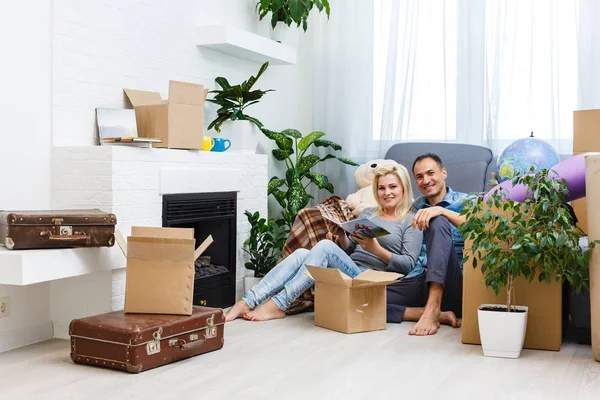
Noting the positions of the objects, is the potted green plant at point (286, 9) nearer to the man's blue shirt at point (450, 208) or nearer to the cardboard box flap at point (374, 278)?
the man's blue shirt at point (450, 208)

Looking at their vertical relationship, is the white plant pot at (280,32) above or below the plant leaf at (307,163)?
above

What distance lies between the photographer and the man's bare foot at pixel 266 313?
12.9ft

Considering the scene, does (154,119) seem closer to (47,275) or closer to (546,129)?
(47,275)

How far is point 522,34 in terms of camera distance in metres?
5.00

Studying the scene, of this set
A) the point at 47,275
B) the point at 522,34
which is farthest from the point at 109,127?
the point at 522,34

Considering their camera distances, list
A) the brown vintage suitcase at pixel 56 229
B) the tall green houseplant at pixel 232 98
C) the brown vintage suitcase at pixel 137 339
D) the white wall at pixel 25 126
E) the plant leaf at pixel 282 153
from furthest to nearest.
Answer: the plant leaf at pixel 282 153 < the tall green houseplant at pixel 232 98 < the white wall at pixel 25 126 < the brown vintage suitcase at pixel 56 229 < the brown vintage suitcase at pixel 137 339

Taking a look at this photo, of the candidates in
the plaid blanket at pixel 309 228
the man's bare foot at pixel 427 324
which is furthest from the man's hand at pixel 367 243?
the plaid blanket at pixel 309 228

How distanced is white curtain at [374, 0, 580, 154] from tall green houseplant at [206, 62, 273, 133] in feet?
4.02

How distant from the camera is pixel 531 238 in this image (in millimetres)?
3100

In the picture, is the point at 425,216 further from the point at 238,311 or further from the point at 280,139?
the point at 280,139

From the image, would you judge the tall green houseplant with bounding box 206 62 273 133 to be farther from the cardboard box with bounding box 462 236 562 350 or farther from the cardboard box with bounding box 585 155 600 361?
the cardboard box with bounding box 585 155 600 361

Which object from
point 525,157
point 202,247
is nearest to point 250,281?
point 202,247

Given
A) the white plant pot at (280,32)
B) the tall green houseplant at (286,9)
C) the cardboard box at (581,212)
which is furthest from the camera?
the white plant pot at (280,32)

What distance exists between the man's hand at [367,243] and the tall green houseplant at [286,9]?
180 centimetres
